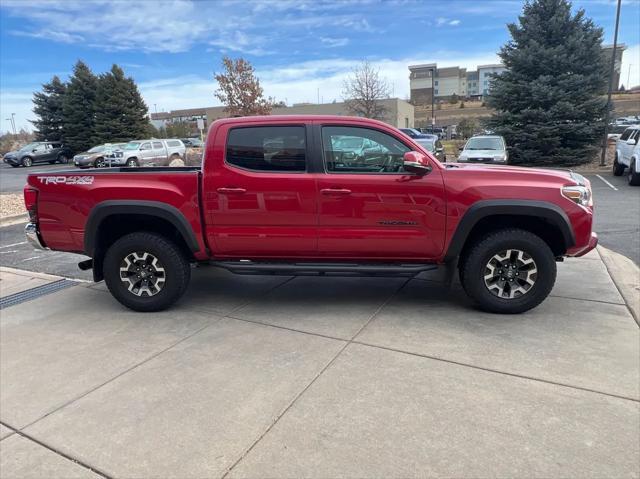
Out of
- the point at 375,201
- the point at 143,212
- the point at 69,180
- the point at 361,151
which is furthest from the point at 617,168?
the point at 69,180

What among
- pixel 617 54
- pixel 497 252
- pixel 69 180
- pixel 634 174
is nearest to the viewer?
pixel 497 252

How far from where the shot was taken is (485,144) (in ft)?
58.1

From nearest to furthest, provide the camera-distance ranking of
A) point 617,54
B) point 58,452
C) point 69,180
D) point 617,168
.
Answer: point 58,452
point 69,180
point 617,168
point 617,54

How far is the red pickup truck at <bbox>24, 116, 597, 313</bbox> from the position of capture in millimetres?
4254

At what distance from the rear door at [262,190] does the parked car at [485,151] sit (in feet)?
42.2

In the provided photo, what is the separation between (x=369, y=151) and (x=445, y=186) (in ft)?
2.53

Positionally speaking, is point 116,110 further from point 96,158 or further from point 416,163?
point 416,163

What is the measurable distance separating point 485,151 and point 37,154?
30.9 meters

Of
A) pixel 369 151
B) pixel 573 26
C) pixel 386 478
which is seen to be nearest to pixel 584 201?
pixel 369 151

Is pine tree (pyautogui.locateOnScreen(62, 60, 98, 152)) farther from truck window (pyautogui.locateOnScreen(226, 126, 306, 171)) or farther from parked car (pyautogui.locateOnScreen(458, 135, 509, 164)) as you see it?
truck window (pyautogui.locateOnScreen(226, 126, 306, 171))

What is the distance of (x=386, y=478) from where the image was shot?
236 cm

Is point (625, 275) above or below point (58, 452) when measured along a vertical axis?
below

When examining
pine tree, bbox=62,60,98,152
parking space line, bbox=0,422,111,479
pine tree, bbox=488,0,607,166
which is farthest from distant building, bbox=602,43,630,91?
A: pine tree, bbox=62,60,98,152

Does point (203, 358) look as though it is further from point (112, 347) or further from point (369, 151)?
point (369, 151)
